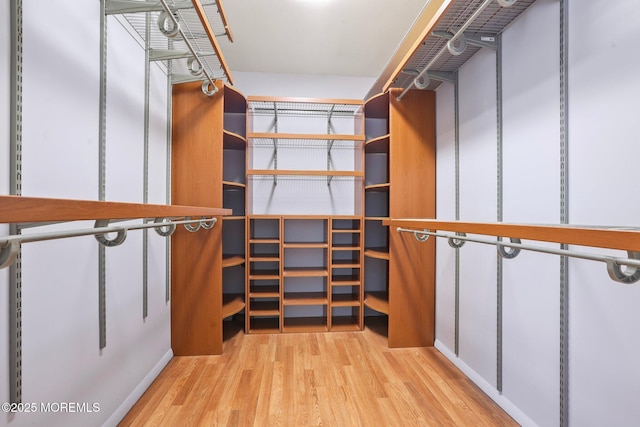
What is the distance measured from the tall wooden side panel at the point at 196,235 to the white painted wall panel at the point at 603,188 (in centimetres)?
202

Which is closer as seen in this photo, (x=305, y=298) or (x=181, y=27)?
(x=181, y=27)

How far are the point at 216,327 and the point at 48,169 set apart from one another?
1.50 metres

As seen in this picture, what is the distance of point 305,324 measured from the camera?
258 cm

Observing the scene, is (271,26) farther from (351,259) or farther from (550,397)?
(550,397)

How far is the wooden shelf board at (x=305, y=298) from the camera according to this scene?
242 centimetres

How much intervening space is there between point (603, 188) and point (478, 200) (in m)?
0.70

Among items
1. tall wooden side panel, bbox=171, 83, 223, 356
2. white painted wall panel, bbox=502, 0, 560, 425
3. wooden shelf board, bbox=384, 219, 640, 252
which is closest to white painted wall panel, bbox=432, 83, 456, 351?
white painted wall panel, bbox=502, 0, 560, 425

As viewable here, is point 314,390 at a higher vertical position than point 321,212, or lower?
lower

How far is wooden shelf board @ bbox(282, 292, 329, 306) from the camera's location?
7.94ft

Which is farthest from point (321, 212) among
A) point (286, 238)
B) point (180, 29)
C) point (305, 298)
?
point (180, 29)

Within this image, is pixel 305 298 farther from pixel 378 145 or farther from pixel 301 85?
pixel 301 85

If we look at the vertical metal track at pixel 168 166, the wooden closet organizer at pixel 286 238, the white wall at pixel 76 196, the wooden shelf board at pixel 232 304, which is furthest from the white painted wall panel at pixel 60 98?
the wooden shelf board at pixel 232 304

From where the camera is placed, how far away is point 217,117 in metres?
2.04

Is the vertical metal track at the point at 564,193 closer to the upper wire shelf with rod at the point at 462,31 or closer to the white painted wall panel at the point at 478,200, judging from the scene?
the upper wire shelf with rod at the point at 462,31
